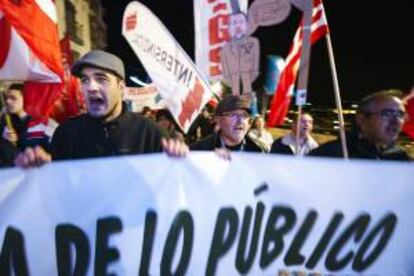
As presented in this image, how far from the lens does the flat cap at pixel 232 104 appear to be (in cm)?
415

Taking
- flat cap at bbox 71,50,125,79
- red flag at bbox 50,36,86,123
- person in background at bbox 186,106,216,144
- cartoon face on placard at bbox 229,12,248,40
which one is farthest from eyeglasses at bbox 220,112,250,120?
person in background at bbox 186,106,216,144

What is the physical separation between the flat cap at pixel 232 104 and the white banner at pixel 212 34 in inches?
51.2

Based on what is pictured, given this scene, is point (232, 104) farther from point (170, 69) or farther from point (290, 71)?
point (290, 71)

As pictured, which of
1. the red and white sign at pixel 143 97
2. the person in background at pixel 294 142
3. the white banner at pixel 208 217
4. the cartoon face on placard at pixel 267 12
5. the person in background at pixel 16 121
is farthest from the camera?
the red and white sign at pixel 143 97

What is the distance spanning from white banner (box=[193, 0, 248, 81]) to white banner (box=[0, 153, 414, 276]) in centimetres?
282

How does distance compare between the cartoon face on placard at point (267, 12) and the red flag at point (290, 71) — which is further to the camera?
the cartoon face on placard at point (267, 12)

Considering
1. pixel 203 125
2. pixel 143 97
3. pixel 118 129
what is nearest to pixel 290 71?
pixel 118 129

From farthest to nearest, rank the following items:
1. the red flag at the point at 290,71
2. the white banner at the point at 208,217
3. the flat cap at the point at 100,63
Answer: the red flag at the point at 290,71
the flat cap at the point at 100,63
the white banner at the point at 208,217

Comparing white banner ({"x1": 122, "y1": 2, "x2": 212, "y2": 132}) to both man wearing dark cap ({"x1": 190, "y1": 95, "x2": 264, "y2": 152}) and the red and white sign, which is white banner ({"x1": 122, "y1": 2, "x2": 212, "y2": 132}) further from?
the red and white sign

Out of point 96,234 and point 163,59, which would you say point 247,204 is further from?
point 163,59

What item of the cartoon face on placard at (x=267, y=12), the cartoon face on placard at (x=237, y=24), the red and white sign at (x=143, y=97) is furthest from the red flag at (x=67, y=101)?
the red and white sign at (x=143, y=97)

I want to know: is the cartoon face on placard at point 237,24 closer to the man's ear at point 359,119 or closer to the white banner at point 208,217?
the man's ear at point 359,119

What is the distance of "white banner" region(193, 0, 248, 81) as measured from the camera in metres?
5.58

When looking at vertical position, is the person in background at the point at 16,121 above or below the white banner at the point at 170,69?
below
